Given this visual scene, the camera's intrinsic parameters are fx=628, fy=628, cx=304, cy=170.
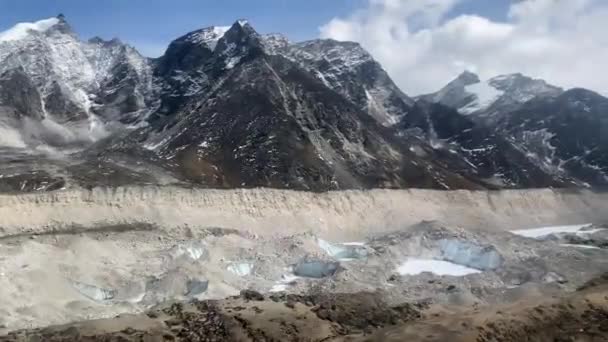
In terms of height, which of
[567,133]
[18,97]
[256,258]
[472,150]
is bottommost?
[256,258]

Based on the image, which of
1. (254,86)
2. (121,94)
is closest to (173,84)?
(121,94)

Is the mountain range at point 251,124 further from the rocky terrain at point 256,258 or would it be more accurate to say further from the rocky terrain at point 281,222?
the rocky terrain at point 256,258

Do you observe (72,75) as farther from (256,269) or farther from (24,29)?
(256,269)

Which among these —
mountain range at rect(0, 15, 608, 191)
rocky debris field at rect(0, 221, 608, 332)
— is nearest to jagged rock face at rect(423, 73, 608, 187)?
mountain range at rect(0, 15, 608, 191)

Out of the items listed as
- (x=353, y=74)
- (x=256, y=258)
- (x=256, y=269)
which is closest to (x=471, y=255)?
(x=256, y=258)

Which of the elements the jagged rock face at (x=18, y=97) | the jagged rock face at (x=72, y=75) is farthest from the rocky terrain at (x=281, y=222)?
the jagged rock face at (x=72, y=75)
